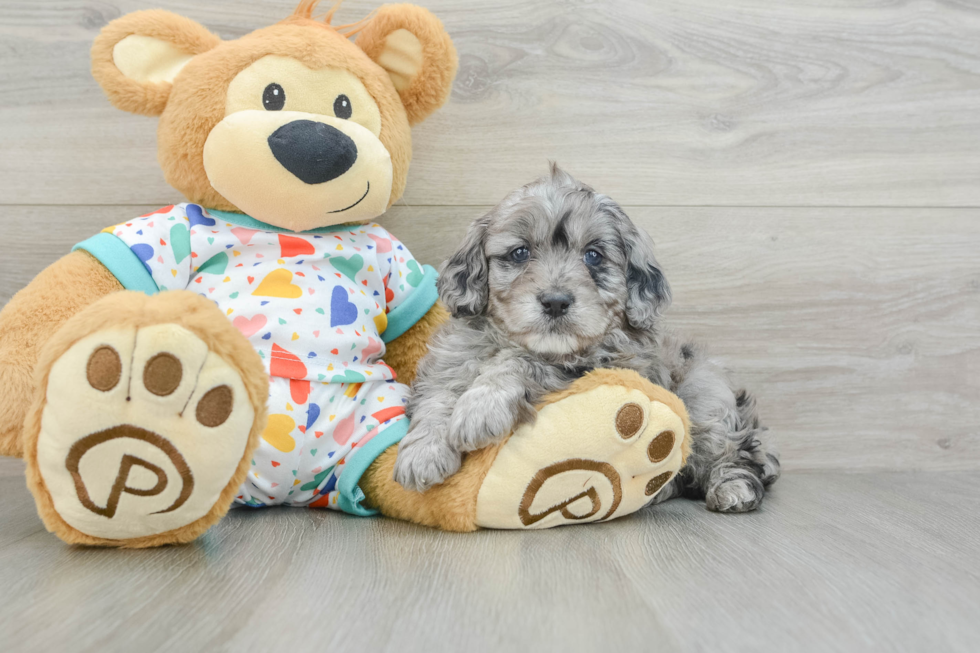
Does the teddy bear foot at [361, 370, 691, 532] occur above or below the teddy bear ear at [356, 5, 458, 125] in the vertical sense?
below

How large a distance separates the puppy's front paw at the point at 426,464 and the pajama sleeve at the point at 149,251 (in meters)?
0.73

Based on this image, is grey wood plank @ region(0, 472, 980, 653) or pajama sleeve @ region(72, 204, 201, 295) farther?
pajama sleeve @ region(72, 204, 201, 295)

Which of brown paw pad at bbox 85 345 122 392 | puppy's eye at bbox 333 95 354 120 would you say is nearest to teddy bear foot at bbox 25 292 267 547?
brown paw pad at bbox 85 345 122 392

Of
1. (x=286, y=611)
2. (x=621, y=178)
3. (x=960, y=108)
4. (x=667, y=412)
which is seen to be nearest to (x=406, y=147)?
(x=621, y=178)

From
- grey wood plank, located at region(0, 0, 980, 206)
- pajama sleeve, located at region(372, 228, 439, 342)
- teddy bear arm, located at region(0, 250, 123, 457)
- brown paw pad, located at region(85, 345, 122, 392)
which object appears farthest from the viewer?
grey wood plank, located at region(0, 0, 980, 206)

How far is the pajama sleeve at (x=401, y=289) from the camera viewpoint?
2.03 metres

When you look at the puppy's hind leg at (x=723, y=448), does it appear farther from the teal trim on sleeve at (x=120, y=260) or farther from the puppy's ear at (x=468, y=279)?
the teal trim on sleeve at (x=120, y=260)

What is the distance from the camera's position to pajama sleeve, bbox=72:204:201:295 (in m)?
1.68

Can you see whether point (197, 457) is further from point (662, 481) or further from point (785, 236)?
point (785, 236)

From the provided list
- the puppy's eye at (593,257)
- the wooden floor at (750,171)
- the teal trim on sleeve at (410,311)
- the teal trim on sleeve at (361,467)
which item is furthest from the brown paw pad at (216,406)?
the wooden floor at (750,171)

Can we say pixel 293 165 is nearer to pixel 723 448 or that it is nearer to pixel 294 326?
pixel 294 326

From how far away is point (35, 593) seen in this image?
122 cm

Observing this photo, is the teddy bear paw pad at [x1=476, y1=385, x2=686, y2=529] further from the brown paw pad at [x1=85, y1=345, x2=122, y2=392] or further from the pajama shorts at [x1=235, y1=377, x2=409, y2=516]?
the brown paw pad at [x1=85, y1=345, x2=122, y2=392]

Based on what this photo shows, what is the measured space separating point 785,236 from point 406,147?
1.33m
